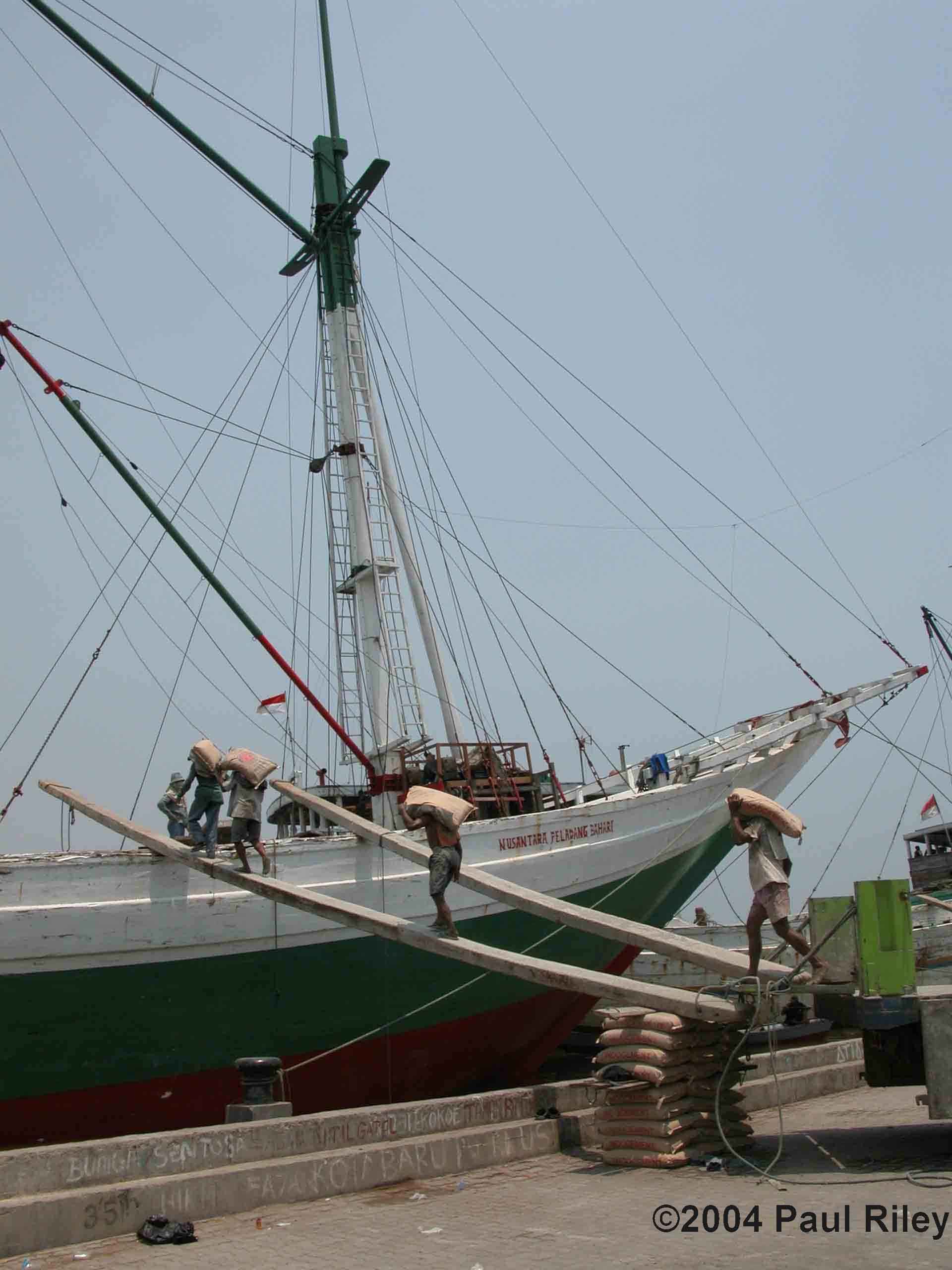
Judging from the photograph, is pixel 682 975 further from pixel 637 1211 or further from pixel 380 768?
pixel 637 1211

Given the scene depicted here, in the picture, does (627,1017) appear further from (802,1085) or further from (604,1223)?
(802,1085)

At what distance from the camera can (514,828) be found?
50.3ft

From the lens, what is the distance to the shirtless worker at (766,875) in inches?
328

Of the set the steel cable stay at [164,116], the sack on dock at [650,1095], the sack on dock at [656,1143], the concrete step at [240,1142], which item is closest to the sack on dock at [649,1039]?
the sack on dock at [650,1095]

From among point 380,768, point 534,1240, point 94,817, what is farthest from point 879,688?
point 534,1240

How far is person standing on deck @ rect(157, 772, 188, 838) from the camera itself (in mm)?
12930

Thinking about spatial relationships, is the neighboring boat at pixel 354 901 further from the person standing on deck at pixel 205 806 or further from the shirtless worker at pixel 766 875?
the shirtless worker at pixel 766 875

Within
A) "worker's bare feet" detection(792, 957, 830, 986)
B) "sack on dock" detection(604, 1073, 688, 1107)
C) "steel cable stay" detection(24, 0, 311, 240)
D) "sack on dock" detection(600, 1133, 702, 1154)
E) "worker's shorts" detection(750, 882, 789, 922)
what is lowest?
Result: "sack on dock" detection(600, 1133, 702, 1154)

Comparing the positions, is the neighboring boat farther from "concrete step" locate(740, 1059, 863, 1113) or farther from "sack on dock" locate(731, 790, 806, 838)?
"sack on dock" locate(731, 790, 806, 838)

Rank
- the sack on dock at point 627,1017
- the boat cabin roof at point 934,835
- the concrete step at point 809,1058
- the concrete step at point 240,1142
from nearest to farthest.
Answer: the concrete step at point 240,1142, the sack on dock at point 627,1017, the concrete step at point 809,1058, the boat cabin roof at point 934,835

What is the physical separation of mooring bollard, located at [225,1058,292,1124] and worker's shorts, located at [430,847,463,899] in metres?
1.90

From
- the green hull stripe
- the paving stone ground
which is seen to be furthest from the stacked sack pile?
the green hull stripe

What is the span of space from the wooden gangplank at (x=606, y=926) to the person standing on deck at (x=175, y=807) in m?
2.28

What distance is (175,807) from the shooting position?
1299 cm
